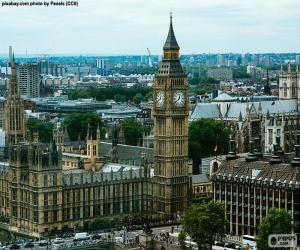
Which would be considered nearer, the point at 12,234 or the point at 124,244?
the point at 124,244

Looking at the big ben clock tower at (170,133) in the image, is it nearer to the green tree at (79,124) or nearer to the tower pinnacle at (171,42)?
the tower pinnacle at (171,42)

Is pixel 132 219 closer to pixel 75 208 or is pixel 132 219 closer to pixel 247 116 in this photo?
pixel 75 208

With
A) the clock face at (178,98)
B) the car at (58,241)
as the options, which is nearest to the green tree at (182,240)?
the car at (58,241)

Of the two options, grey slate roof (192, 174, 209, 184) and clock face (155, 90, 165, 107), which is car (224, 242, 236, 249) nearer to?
clock face (155, 90, 165, 107)

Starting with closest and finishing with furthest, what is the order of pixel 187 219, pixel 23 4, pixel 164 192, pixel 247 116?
pixel 23 4
pixel 187 219
pixel 164 192
pixel 247 116

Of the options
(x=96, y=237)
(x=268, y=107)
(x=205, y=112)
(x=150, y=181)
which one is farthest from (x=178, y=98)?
(x=205, y=112)

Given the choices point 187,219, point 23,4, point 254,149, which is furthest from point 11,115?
point 23,4
